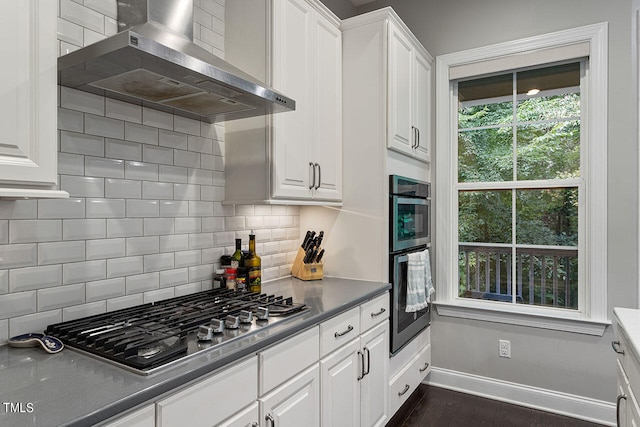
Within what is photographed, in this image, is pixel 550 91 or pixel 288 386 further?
pixel 550 91

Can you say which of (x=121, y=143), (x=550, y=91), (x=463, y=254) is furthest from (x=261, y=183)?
(x=550, y=91)

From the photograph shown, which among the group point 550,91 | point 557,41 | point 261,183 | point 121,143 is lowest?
point 261,183

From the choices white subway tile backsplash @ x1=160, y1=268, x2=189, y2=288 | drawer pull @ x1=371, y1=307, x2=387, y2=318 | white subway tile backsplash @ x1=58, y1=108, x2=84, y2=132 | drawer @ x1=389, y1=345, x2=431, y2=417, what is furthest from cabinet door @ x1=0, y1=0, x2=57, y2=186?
drawer @ x1=389, y1=345, x2=431, y2=417

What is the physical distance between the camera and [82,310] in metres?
1.47

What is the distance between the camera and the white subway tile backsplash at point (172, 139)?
1781 mm

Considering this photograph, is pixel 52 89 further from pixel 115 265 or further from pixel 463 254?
pixel 463 254

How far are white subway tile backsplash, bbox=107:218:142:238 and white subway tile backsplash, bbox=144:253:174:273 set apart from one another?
0.12 m

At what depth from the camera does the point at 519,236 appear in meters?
2.95

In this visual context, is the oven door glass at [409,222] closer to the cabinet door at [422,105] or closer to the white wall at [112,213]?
the cabinet door at [422,105]

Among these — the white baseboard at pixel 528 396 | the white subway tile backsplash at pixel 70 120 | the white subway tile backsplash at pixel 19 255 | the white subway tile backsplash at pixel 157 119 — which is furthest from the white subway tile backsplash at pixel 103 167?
the white baseboard at pixel 528 396

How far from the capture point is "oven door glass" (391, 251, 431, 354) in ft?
7.96

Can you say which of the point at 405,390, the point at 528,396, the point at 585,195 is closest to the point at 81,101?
the point at 405,390

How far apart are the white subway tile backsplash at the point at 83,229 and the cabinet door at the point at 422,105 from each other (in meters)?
2.07

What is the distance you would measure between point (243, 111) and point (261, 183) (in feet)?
1.17
